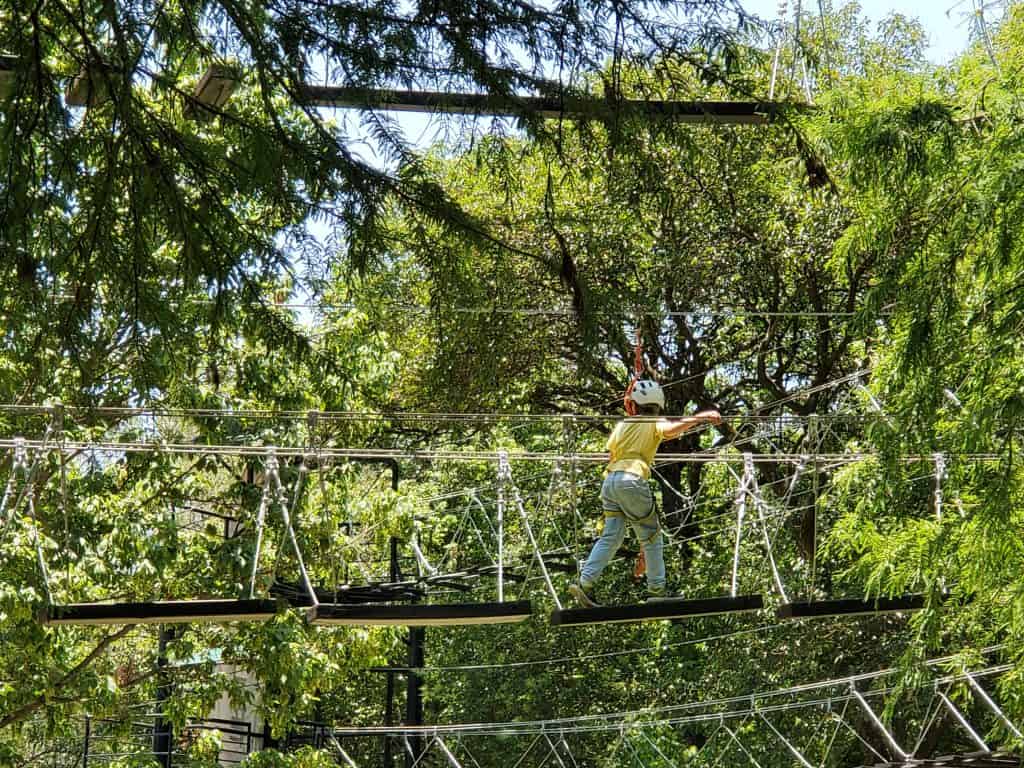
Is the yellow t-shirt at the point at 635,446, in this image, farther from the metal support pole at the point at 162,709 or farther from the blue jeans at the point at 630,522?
the metal support pole at the point at 162,709

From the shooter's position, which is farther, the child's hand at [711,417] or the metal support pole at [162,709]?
the metal support pole at [162,709]

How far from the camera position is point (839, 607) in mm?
7246

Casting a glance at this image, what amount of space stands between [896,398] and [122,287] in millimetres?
2806

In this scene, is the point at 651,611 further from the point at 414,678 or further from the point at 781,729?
the point at 781,729

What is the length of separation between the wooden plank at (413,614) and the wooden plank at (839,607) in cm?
138

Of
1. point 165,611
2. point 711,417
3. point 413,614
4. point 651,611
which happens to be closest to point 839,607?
point 651,611

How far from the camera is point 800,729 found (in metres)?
12.5

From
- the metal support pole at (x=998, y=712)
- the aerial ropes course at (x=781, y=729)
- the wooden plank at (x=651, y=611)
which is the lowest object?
the aerial ropes course at (x=781, y=729)

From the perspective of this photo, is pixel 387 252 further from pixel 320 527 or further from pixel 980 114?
pixel 320 527

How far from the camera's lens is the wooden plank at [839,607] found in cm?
711

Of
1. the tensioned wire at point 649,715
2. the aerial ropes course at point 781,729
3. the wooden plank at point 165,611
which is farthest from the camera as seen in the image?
the aerial ropes course at point 781,729

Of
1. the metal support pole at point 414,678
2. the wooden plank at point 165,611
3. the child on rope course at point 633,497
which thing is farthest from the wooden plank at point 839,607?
the metal support pole at point 414,678

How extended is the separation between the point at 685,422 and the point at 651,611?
0.90 meters

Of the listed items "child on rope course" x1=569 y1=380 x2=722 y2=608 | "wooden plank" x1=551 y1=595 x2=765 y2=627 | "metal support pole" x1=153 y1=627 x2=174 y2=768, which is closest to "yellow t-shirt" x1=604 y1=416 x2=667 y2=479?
"child on rope course" x1=569 y1=380 x2=722 y2=608
